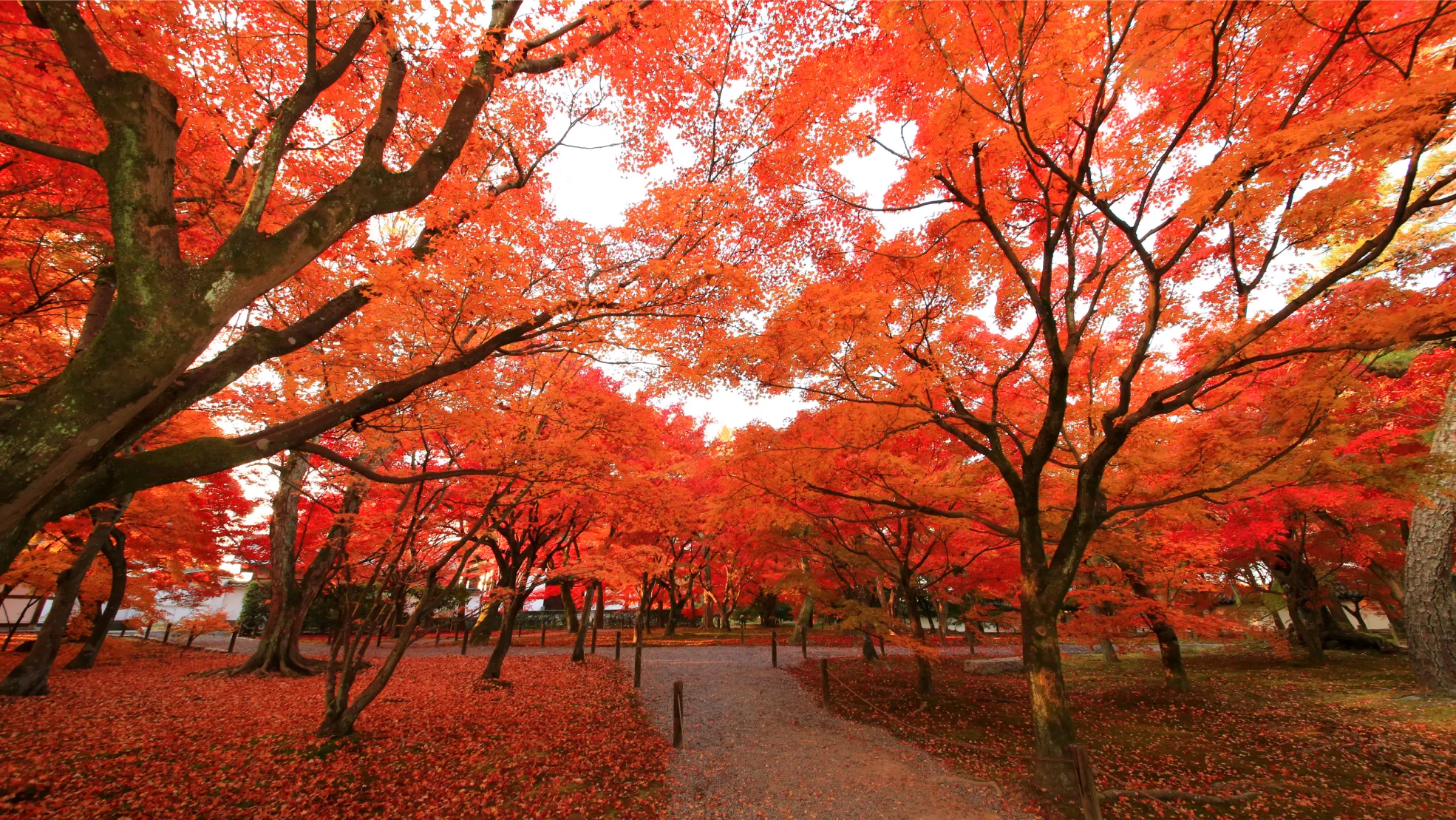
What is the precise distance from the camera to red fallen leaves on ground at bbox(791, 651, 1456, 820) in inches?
222

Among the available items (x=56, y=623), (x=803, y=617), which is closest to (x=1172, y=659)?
(x=803, y=617)

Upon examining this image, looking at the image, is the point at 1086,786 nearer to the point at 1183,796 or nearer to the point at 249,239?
the point at 1183,796

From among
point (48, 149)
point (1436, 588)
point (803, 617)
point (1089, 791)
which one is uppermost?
point (48, 149)

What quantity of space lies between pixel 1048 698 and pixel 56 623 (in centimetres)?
1605

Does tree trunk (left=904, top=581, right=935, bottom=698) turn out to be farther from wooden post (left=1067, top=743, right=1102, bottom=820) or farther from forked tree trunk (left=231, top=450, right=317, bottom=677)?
forked tree trunk (left=231, top=450, right=317, bottom=677)

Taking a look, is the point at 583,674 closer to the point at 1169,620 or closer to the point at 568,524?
the point at 568,524

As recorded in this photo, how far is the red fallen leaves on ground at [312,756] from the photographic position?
5008mm

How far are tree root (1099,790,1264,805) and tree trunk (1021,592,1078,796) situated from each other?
0.41 metres

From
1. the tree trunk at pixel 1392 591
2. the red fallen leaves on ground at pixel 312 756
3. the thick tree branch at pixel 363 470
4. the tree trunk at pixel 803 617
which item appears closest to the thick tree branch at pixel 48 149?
the thick tree branch at pixel 363 470

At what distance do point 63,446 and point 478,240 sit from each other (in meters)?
3.59

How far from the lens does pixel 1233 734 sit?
7863 millimetres

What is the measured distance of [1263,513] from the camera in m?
11.4

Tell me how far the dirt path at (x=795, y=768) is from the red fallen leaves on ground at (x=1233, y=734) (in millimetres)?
646

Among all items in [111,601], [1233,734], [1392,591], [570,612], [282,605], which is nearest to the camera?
[1233,734]
